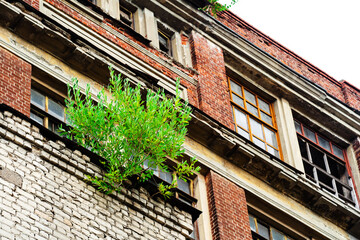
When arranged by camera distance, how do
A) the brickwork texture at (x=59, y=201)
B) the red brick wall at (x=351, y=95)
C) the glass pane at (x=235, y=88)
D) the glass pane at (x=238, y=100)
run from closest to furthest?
the brickwork texture at (x=59, y=201) → the glass pane at (x=238, y=100) → the glass pane at (x=235, y=88) → the red brick wall at (x=351, y=95)

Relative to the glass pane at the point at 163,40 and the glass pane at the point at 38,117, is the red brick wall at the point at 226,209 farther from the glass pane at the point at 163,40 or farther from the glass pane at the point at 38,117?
the glass pane at the point at 163,40

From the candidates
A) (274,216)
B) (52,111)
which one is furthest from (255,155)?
(52,111)

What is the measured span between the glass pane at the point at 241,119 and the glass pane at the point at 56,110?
224 inches

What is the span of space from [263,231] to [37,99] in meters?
5.80

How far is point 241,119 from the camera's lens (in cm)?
2144

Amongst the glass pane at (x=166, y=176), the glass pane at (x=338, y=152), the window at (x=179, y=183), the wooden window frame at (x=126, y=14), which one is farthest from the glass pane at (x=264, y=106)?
the glass pane at (x=166, y=176)

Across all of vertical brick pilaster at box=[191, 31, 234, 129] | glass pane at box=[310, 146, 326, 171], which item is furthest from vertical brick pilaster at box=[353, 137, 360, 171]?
vertical brick pilaster at box=[191, 31, 234, 129]

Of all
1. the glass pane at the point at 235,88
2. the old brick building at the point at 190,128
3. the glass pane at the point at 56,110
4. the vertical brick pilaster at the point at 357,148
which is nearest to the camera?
the old brick building at the point at 190,128

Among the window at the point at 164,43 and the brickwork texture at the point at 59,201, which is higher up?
the window at the point at 164,43

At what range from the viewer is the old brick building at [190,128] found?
45.2 feet

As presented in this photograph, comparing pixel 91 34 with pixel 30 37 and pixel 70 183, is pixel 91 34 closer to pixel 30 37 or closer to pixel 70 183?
pixel 30 37

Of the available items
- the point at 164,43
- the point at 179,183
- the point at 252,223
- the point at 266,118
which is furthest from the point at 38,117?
the point at 266,118

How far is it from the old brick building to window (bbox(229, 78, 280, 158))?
1.5 inches

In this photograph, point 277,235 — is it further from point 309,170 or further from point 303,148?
point 303,148
